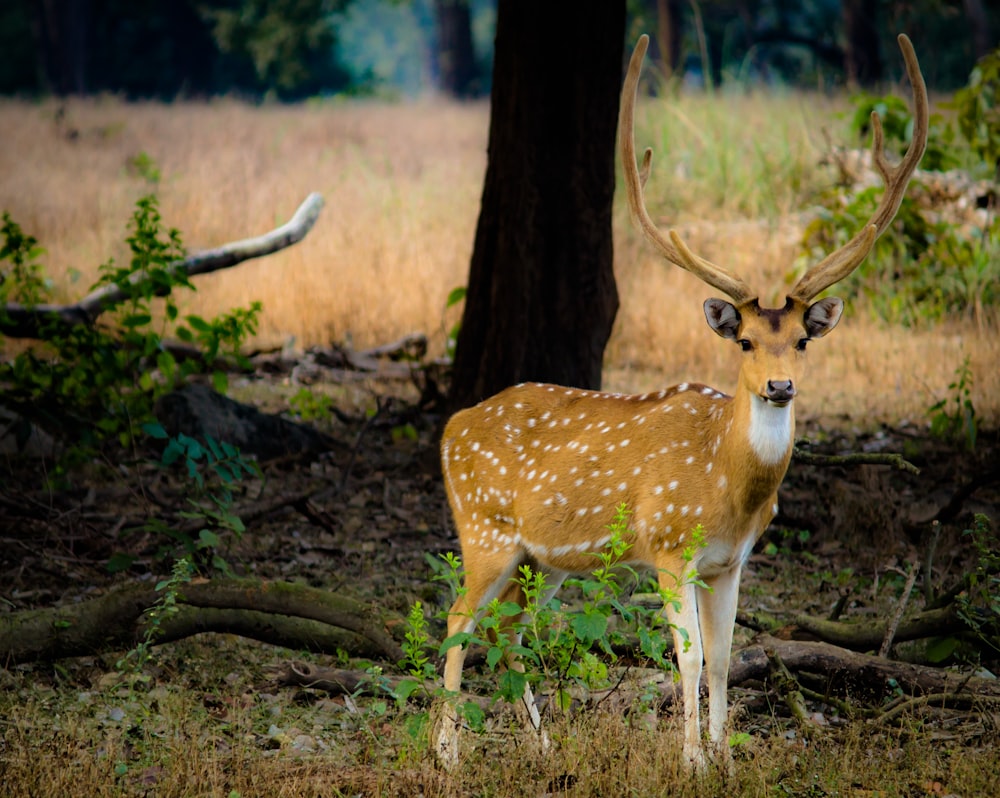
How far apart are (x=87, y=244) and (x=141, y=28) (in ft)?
114

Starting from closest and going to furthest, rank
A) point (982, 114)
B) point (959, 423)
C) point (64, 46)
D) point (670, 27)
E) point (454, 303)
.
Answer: point (959, 423), point (454, 303), point (982, 114), point (670, 27), point (64, 46)

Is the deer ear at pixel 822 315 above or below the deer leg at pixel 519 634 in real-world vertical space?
above

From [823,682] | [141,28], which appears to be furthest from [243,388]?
[141,28]

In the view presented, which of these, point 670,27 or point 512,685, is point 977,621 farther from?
point 670,27

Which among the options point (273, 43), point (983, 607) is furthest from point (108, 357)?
point (273, 43)

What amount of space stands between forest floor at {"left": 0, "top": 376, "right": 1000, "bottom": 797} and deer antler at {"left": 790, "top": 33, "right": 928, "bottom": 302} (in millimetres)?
1514

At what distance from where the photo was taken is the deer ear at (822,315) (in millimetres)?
4367

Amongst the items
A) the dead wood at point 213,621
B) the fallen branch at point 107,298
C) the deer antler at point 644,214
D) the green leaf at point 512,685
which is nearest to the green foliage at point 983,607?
the deer antler at point 644,214

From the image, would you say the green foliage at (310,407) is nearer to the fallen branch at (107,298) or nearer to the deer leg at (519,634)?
the fallen branch at (107,298)

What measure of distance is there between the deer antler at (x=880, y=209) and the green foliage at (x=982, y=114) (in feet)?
21.9

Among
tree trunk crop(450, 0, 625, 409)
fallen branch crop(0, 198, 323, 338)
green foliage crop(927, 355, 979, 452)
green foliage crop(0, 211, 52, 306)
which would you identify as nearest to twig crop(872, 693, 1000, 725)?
green foliage crop(927, 355, 979, 452)

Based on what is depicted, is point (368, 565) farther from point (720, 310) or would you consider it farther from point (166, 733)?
point (720, 310)

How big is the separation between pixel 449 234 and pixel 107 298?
606cm

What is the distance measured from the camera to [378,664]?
214 inches
